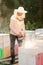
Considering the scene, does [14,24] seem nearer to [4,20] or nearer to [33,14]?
[33,14]

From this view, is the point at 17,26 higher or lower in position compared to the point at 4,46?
higher

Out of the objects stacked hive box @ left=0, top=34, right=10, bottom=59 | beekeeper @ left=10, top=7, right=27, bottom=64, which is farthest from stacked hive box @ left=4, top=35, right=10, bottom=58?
beekeeper @ left=10, top=7, right=27, bottom=64

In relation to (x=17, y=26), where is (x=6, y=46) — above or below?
below

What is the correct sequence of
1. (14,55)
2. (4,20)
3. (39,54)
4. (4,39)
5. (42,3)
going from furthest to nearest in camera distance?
(4,20) < (42,3) < (4,39) < (14,55) < (39,54)

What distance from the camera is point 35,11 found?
10.3 meters

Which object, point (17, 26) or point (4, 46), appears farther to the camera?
point (4, 46)

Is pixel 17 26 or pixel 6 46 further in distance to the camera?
pixel 6 46

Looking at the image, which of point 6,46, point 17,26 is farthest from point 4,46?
point 17,26

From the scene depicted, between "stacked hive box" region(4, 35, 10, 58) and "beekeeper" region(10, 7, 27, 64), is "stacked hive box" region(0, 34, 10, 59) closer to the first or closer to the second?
"stacked hive box" region(4, 35, 10, 58)

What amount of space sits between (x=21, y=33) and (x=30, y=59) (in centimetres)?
78

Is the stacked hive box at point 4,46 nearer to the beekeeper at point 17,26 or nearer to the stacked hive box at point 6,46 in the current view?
the stacked hive box at point 6,46

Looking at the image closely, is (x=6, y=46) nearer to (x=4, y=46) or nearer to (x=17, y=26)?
(x=4, y=46)

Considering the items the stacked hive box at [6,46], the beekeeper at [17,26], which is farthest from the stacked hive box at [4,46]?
the beekeeper at [17,26]

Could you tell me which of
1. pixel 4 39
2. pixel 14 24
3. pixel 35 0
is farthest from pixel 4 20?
pixel 14 24
